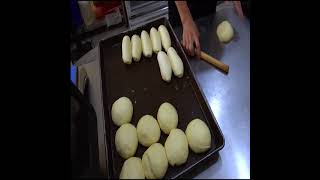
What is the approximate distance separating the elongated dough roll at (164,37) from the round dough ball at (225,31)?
9.2 inches

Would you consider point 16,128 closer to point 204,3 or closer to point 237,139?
point 237,139

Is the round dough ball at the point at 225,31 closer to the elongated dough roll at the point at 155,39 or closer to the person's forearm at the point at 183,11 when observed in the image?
the person's forearm at the point at 183,11

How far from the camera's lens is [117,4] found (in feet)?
2.29

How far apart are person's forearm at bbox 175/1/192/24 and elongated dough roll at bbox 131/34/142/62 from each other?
0.58 feet

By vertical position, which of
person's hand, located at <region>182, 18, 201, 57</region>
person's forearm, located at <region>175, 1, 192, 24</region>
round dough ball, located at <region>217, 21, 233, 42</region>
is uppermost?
person's forearm, located at <region>175, 1, 192, 24</region>

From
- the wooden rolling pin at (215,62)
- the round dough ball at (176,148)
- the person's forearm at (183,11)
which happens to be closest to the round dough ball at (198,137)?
the round dough ball at (176,148)

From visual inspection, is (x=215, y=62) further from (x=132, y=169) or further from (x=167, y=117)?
(x=132, y=169)

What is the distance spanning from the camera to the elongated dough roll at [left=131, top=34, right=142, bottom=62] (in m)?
0.85

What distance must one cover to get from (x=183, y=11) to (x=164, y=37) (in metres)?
0.11

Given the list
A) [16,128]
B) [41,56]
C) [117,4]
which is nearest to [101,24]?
[117,4]

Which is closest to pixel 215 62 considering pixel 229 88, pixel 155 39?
pixel 229 88

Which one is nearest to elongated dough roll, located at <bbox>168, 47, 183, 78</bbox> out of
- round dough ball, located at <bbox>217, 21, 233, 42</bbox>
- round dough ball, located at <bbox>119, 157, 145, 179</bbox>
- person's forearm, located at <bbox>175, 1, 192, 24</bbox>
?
person's forearm, located at <bbox>175, 1, 192, 24</bbox>

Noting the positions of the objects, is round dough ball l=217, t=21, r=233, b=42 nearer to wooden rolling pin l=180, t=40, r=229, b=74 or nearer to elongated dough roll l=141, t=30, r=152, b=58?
wooden rolling pin l=180, t=40, r=229, b=74

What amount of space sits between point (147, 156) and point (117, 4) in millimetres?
380
